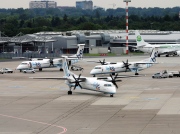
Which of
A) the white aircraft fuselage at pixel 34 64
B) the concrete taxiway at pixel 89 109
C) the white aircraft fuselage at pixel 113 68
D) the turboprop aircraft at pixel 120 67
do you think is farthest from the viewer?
the white aircraft fuselage at pixel 34 64

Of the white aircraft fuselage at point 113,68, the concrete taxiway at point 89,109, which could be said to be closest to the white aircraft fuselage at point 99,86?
the concrete taxiway at point 89,109

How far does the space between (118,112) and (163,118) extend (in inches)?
291

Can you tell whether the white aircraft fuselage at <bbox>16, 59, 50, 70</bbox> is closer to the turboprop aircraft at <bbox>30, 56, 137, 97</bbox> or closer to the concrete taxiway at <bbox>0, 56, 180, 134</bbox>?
the concrete taxiway at <bbox>0, 56, 180, 134</bbox>

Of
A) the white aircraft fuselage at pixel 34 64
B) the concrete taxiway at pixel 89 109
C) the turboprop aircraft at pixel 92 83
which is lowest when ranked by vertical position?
the concrete taxiway at pixel 89 109

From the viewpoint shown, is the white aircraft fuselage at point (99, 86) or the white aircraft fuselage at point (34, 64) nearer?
the white aircraft fuselage at point (99, 86)

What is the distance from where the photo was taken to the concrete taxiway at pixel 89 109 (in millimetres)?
66812

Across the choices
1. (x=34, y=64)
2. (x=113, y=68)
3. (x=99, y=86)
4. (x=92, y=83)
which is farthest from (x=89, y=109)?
(x=34, y=64)

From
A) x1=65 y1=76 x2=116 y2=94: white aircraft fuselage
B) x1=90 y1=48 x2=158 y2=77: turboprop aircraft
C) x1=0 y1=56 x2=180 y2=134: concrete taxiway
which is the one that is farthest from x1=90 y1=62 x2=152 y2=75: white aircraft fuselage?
x1=65 y1=76 x2=116 y2=94: white aircraft fuselage

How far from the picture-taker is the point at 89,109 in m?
80.5

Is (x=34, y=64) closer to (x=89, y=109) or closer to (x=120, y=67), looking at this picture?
(x=120, y=67)

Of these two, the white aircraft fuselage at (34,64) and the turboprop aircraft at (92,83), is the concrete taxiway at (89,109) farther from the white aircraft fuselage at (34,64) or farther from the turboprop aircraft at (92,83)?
the white aircraft fuselage at (34,64)

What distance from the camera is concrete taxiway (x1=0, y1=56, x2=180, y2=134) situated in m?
66.8

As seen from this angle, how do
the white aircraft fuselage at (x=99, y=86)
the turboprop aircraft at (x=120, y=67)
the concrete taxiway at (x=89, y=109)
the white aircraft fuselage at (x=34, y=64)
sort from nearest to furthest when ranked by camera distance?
the concrete taxiway at (x=89, y=109) → the white aircraft fuselage at (x=99, y=86) → the turboprop aircraft at (x=120, y=67) → the white aircraft fuselage at (x=34, y=64)

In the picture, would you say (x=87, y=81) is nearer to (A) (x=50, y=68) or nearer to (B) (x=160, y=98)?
(B) (x=160, y=98)
